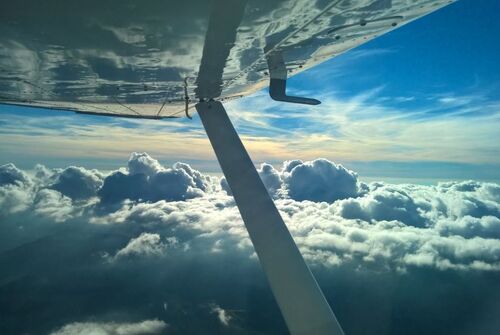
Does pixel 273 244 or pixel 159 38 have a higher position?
pixel 159 38

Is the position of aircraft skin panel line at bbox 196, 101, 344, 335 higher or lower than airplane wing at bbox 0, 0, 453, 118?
lower

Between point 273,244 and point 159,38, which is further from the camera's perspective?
point 273,244

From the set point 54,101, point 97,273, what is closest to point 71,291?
point 97,273

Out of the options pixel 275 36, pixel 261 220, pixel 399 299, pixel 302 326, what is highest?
pixel 275 36

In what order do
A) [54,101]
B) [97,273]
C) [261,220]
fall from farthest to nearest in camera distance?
[97,273] → [54,101] → [261,220]

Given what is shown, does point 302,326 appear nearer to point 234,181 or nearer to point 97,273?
point 234,181
